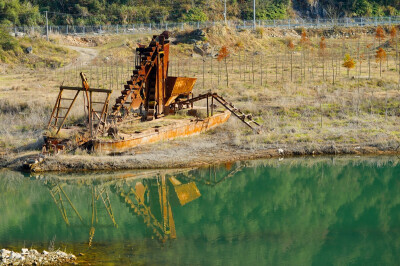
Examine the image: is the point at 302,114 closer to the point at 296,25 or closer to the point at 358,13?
the point at 296,25

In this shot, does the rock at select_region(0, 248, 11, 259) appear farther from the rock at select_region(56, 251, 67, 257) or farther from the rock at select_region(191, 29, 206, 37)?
the rock at select_region(191, 29, 206, 37)

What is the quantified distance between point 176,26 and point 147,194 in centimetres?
4913

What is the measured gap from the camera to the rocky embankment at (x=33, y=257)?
485 inches

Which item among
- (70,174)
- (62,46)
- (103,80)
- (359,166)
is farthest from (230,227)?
(62,46)

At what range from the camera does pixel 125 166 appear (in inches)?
817

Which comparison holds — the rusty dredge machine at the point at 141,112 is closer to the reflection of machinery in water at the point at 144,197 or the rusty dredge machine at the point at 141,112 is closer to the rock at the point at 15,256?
the reflection of machinery in water at the point at 144,197

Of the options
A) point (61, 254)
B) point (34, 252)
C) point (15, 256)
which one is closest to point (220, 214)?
point (61, 254)

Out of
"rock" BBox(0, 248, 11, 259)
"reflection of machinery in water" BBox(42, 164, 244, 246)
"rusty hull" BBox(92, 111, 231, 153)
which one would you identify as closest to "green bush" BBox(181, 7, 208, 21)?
"rusty hull" BBox(92, 111, 231, 153)

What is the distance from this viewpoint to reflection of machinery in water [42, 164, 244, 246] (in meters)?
17.4

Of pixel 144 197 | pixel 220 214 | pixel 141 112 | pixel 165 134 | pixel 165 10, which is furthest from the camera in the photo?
pixel 165 10

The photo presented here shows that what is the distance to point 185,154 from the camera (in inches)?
882

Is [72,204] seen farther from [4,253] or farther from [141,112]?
[141,112]

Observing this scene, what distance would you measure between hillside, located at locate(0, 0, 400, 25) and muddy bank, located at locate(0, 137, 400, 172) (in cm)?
4668

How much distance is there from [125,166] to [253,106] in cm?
1082
